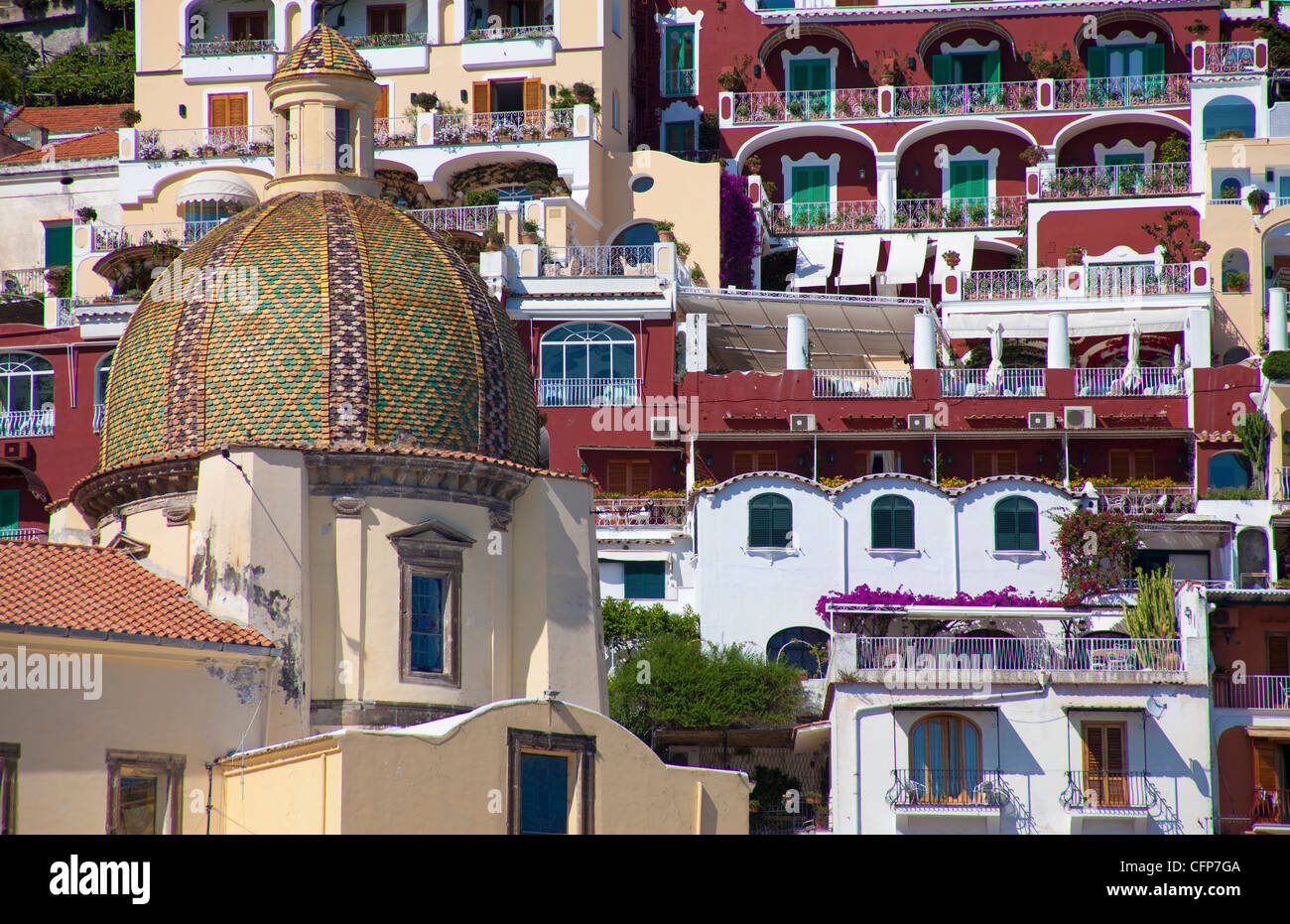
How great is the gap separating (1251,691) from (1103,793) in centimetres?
441

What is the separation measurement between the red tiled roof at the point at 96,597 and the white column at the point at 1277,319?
3288 cm

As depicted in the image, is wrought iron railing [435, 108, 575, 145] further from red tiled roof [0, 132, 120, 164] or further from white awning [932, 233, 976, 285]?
white awning [932, 233, 976, 285]

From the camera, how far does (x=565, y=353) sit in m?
59.8

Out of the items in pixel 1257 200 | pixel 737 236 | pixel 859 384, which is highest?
pixel 1257 200

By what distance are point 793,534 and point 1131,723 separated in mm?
10322

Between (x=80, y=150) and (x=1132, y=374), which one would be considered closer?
(x=1132, y=374)

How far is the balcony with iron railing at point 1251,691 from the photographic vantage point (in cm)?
4647

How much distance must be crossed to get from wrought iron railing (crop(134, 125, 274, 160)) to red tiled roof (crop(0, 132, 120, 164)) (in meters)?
2.03

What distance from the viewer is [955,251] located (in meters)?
68.1

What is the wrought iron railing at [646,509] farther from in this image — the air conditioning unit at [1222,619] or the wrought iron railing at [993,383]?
the air conditioning unit at [1222,619]

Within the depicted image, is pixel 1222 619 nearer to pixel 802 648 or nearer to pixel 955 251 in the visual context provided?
pixel 802 648

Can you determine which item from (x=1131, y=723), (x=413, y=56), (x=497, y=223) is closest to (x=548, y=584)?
(x=1131, y=723)

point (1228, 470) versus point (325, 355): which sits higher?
point (1228, 470)

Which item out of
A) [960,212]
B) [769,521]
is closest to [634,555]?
[769,521]
